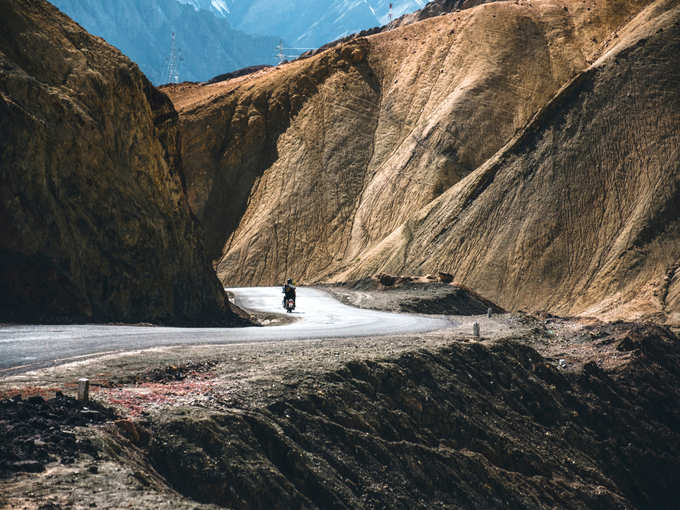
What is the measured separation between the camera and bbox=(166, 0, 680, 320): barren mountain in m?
42.8

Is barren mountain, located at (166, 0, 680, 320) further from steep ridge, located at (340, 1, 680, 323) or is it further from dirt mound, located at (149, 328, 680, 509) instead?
dirt mound, located at (149, 328, 680, 509)

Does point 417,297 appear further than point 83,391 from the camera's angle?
Yes

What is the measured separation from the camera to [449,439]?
1355 centimetres

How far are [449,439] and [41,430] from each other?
8.03m

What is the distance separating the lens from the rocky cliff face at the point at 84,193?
1842cm

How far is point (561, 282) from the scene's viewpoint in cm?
4197

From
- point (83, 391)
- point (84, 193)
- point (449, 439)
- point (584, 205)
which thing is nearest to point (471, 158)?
point (584, 205)

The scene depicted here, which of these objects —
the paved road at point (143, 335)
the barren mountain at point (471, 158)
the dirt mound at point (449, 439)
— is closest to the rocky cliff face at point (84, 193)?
the paved road at point (143, 335)

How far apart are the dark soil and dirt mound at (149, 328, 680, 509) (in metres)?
1.00

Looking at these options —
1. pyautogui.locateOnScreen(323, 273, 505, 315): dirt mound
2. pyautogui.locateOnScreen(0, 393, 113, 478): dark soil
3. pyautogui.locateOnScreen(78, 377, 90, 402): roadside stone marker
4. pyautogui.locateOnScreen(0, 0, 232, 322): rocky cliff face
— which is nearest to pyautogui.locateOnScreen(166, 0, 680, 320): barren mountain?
pyautogui.locateOnScreen(323, 273, 505, 315): dirt mound

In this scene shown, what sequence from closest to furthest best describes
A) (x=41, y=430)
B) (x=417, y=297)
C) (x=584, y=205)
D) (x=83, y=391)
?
(x=41, y=430) → (x=83, y=391) → (x=417, y=297) → (x=584, y=205)

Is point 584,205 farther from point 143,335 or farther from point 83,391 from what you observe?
point 83,391

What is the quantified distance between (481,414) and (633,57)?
41.6m

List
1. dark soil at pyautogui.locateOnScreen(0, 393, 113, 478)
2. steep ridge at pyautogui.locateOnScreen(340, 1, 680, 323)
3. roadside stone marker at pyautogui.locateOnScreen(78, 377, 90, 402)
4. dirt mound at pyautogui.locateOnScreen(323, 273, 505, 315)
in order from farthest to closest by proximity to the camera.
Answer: steep ridge at pyautogui.locateOnScreen(340, 1, 680, 323) → dirt mound at pyautogui.locateOnScreen(323, 273, 505, 315) → roadside stone marker at pyautogui.locateOnScreen(78, 377, 90, 402) → dark soil at pyautogui.locateOnScreen(0, 393, 113, 478)
